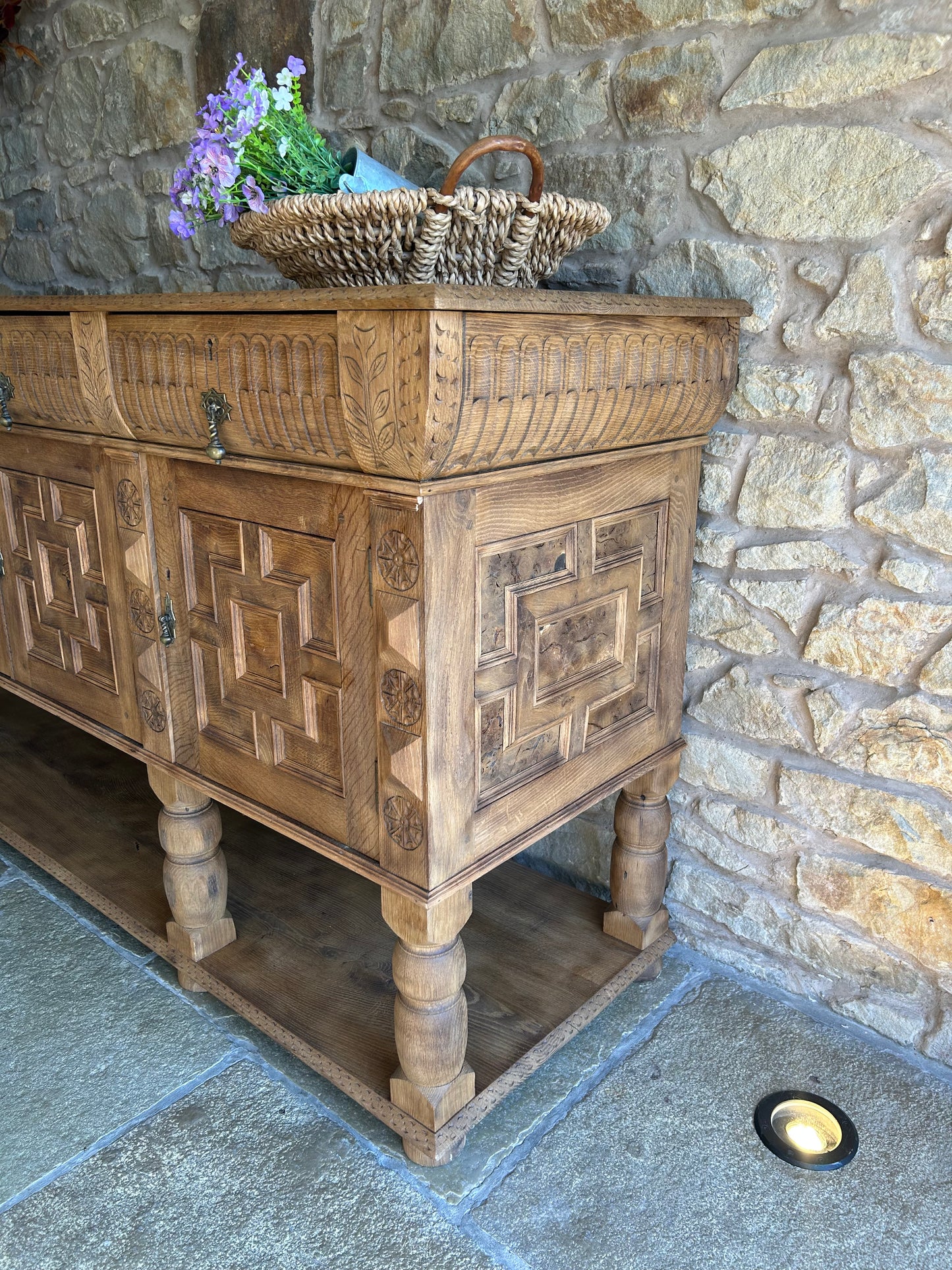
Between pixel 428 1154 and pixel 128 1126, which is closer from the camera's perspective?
pixel 428 1154

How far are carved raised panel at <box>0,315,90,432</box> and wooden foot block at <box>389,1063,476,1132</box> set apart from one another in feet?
3.52

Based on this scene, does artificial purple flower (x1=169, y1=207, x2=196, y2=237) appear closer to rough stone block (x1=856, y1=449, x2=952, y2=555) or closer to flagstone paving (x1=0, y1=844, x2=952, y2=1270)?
rough stone block (x1=856, y1=449, x2=952, y2=555)

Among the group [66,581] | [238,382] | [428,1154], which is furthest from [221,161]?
[428,1154]

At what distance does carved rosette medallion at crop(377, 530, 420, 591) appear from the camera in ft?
3.33

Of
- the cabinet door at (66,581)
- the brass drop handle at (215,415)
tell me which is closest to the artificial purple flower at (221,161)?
the brass drop handle at (215,415)

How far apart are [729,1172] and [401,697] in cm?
85

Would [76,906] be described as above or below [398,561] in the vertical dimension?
below

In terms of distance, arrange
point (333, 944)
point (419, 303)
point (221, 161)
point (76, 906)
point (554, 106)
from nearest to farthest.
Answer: point (419, 303) → point (221, 161) → point (554, 106) → point (333, 944) → point (76, 906)

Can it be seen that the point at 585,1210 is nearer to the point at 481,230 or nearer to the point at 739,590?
the point at 739,590

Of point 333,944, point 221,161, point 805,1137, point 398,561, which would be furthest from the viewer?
point 333,944

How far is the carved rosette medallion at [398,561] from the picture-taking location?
102 centimetres

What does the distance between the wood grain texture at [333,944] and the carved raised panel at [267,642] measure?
31 cm

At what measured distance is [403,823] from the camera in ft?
3.69

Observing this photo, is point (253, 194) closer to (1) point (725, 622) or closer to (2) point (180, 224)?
(2) point (180, 224)
